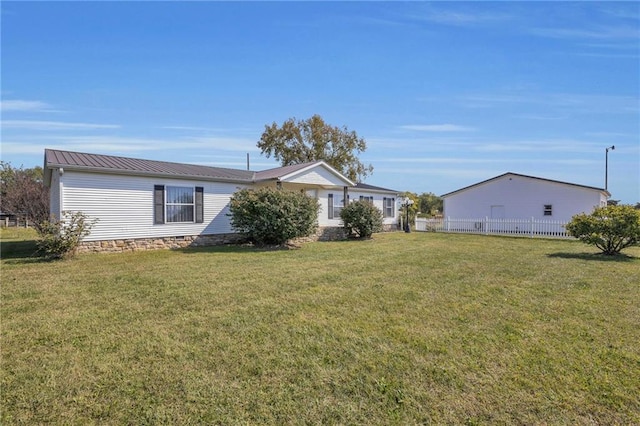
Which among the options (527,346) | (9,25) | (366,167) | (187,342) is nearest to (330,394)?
(187,342)

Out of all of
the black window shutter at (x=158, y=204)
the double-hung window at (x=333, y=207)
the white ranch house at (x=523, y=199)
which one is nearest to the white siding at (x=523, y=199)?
the white ranch house at (x=523, y=199)

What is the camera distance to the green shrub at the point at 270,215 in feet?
41.2

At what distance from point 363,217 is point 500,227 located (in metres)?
9.96

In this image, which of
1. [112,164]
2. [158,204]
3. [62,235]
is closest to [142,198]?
[158,204]

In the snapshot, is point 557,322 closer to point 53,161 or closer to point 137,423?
point 137,423

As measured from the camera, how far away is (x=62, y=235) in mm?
9812

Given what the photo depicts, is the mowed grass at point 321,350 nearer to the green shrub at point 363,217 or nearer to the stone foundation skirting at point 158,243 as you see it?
the stone foundation skirting at point 158,243

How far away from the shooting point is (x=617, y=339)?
3865 mm

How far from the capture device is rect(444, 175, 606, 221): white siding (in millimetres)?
20234

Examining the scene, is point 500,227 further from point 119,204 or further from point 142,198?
point 119,204

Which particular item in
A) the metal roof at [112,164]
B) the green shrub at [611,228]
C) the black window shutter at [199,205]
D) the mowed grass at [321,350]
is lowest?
the mowed grass at [321,350]

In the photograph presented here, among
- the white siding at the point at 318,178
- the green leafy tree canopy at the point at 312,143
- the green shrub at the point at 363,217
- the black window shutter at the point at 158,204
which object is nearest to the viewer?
the black window shutter at the point at 158,204

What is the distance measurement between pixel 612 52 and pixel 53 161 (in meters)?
17.9

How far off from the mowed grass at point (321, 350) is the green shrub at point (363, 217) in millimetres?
9004
